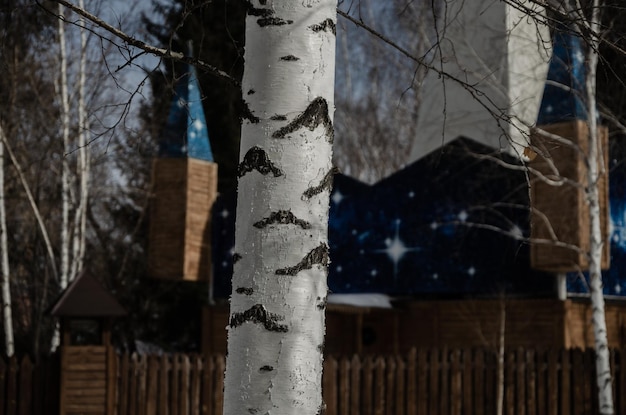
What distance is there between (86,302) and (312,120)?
981 cm

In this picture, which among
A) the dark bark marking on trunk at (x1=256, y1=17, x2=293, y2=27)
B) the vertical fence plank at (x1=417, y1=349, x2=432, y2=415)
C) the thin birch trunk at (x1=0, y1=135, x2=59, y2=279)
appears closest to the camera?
the dark bark marking on trunk at (x1=256, y1=17, x2=293, y2=27)

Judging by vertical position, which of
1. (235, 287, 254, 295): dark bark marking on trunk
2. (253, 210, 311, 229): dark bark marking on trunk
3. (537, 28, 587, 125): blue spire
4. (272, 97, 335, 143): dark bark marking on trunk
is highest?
(537, 28, 587, 125): blue spire

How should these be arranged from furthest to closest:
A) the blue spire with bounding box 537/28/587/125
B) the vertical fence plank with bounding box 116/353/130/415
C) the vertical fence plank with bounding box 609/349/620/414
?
the blue spire with bounding box 537/28/587/125 → the vertical fence plank with bounding box 116/353/130/415 → the vertical fence plank with bounding box 609/349/620/414

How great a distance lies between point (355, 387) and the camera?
13.2 m

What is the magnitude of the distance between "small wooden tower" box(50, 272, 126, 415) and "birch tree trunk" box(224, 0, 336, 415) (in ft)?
31.2

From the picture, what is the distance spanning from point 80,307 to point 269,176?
9770 millimetres

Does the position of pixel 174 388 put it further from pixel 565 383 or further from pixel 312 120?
pixel 312 120

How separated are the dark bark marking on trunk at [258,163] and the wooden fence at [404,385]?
9540mm

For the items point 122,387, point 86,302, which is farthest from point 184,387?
point 86,302

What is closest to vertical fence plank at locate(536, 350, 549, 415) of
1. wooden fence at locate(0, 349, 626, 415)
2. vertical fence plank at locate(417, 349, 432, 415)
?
wooden fence at locate(0, 349, 626, 415)

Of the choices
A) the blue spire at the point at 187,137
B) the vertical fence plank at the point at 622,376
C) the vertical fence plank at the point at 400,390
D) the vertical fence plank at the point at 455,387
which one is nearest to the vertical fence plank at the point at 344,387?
the vertical fence plank at the point at 400,390

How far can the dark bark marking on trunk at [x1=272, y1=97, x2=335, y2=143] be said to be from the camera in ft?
12.0

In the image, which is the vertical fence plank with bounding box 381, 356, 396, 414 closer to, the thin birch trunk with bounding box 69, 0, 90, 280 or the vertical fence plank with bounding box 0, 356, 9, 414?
the vertical fence plank with bounding box 0, 356, 9, 414

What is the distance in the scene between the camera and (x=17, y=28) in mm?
18188
